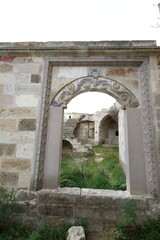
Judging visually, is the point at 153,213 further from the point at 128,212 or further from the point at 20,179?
the point at 20,179

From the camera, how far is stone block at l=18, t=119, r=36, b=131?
8.64ft

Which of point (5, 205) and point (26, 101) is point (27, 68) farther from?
point (5, 205)

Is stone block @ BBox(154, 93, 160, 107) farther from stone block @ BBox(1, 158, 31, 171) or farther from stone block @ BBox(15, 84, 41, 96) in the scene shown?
stone block @ BBox(1, 158, 31, 171)

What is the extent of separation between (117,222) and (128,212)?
38 cm

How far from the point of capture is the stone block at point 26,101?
272 centimetres

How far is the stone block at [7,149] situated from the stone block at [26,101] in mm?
809

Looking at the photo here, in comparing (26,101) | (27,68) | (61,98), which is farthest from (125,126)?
(27,68)

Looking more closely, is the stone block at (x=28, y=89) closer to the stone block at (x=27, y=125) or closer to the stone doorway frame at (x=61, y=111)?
the stone doorway frame at (x=61, y=111)

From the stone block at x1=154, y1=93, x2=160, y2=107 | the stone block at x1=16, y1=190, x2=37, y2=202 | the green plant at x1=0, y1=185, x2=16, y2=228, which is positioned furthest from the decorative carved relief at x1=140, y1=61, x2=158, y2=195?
the green plant at x1=0, y1=185, x2=16, y2=228

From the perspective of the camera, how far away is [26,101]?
2742 millimetres

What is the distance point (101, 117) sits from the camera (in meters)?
16.8

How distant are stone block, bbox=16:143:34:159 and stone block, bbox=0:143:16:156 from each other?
0.32ft

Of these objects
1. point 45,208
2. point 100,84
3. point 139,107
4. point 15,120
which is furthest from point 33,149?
point 139,107

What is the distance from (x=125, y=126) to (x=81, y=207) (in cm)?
163
